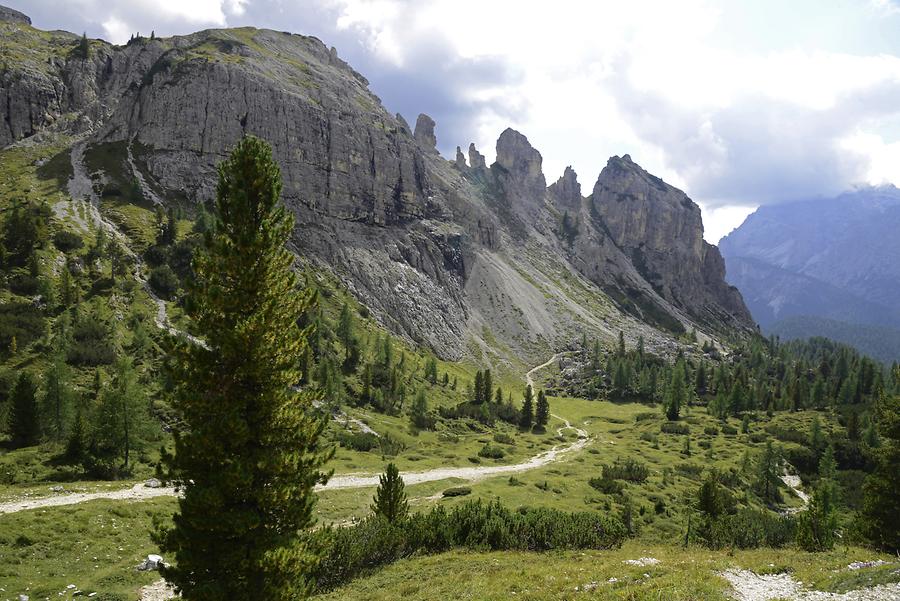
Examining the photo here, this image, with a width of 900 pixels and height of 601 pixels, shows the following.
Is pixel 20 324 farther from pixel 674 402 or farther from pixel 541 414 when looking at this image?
pixel 674 402

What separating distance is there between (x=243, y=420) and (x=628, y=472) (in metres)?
68.0

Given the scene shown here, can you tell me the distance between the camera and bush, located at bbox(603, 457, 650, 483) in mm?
67438

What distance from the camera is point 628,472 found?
2749 inches

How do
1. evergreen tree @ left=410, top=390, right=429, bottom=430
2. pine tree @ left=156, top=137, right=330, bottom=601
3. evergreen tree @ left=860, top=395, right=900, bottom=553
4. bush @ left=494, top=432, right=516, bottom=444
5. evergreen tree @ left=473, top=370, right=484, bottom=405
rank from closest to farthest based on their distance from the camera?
pine tree @ left=156, top=137, right=330, bottom=601 → evergreen tree @ left=860, top=395, right=900, bottom=553 → bush @ left=494, top=432, right=516, bottom=444 → evergreen tree @ left=410, top=390, right=429, bottom=430 → evergreen tree @ left=473, top=370, right=484, bottom=405

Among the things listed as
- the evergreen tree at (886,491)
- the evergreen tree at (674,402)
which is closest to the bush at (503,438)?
the evergreen tree at (674,402)

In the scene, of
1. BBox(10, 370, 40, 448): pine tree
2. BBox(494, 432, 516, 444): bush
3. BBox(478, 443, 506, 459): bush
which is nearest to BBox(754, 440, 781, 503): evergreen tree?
BBox(494, 432, 516, 444): bush

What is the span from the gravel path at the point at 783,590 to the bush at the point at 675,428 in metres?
98.3

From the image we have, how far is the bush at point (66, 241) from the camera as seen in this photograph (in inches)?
3996

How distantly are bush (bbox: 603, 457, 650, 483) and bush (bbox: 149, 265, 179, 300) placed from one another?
95302 millimetres

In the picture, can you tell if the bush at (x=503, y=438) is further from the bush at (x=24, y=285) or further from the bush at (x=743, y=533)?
the bush at (x=24, y=285)

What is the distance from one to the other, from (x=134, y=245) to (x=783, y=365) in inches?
9310

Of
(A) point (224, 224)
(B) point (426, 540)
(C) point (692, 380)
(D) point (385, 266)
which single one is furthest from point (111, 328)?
(C) point (692, 380)

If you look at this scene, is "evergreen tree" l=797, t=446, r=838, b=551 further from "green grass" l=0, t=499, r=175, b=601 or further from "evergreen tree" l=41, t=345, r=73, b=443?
"evergreen tree" l=41, t=345, r=73, b=443

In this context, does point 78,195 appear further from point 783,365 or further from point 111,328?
point 783,365
